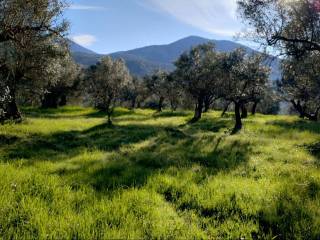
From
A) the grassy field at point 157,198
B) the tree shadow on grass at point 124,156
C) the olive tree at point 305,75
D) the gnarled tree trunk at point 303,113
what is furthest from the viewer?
the gnarled tree trunk at point 303,113

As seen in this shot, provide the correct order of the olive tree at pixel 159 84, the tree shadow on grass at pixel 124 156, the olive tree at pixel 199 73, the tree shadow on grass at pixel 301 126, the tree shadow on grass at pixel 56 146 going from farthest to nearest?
the olive tree at pixel 159 84
the olive tree at pixel 199 73
the tree shadow on grass at pixel 301 126
the tree shadow on grass at pixel 56 146
the tree shadow on grass at pixel 124 156

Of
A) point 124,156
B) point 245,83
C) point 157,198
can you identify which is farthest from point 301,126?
point 157,198

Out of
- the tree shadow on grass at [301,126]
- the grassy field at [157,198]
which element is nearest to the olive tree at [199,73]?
the tree shadow on grass at [301,126]

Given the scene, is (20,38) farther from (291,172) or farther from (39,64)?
(291,172)

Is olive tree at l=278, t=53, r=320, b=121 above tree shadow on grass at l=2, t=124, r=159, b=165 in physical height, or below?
above

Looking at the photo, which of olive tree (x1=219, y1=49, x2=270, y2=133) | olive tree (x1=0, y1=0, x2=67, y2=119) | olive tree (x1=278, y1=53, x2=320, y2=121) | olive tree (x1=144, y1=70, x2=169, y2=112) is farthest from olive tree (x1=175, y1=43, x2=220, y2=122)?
olive tree (x1=144, y1=70, x2=169, y2=112)

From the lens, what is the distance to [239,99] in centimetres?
4250

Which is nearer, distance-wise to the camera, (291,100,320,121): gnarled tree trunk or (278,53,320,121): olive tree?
(278,53,320,121): olive tree

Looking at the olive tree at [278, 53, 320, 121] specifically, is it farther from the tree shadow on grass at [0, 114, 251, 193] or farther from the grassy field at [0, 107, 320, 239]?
the grassy field at [0, 107, 320, 239]

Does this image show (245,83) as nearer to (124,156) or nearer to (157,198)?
(124,156)

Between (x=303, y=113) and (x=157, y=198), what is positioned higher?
(x=157, y=198)

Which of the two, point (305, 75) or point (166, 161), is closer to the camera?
point (166, 161)

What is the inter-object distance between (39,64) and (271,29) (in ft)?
59.8

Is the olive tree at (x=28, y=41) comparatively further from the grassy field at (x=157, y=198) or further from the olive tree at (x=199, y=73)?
the olive tree at (x=199, y=73)
